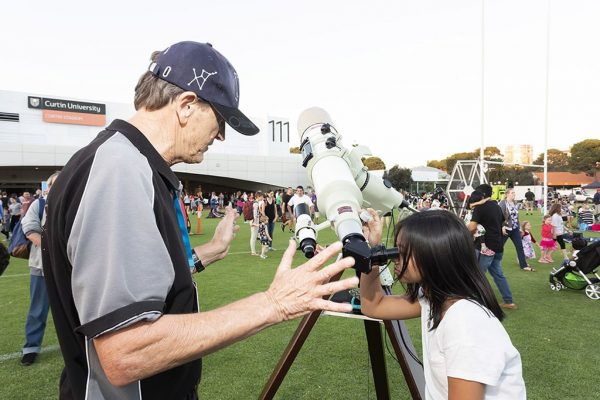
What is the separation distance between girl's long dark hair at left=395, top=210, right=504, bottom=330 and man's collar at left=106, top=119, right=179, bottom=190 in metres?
1.17

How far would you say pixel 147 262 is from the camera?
1.00 metres

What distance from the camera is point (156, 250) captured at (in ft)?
3.37

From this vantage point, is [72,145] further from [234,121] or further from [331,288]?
[331,288]

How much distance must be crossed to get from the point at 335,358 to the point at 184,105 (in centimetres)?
407

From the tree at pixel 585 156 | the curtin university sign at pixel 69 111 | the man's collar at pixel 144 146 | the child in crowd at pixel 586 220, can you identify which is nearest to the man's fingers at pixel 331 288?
the man's collar at pixel 144 146

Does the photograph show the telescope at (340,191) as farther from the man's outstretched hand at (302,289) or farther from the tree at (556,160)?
the tree at (556,160)

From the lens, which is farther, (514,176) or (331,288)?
(514,176)

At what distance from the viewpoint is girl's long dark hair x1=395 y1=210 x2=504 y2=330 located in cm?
183

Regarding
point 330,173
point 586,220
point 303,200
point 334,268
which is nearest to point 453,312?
point 334,268

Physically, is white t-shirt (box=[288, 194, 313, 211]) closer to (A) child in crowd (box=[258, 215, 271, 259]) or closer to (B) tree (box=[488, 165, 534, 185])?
(A) child in crowd (box=[258, 215, 271, 259])

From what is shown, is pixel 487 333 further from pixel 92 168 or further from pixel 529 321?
pixel 529 321

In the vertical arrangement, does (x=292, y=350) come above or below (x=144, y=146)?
below

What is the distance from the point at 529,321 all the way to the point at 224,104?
6247 millimetres

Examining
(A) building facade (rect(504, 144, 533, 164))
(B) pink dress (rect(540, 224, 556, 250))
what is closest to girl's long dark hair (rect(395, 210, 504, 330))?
(B) pink dress (rect(540, 224, 556, 250))
